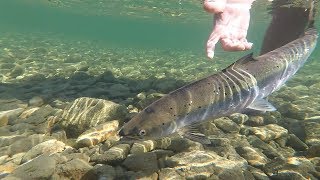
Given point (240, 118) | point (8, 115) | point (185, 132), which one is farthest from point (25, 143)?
point (240, 118)

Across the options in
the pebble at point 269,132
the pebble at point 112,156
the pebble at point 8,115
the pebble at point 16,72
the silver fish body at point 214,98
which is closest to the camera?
the silver fish body at point 214,98

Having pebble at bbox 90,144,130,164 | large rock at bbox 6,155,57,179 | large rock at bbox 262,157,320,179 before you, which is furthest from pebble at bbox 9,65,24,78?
large rock at bbox 262,157,320,179

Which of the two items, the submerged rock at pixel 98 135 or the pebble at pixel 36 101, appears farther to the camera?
the pebble at pixel 36 101

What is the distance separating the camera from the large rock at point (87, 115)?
5627mm

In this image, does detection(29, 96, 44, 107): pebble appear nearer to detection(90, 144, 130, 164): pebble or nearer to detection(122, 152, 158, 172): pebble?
detection(90, 144, 130, 164): pebble

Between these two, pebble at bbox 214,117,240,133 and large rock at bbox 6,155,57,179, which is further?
pebble at bbox 214,117,240,133

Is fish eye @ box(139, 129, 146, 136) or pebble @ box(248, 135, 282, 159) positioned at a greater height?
fish eye @ box(139, 129, 146, 136)

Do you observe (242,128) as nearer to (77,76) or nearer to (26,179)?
(26,179)

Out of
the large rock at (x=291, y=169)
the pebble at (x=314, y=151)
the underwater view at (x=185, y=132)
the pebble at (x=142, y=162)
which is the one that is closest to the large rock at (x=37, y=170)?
the underwater view at (x=185, y=132)

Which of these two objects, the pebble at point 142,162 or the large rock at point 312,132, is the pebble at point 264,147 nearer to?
the large rock at point 312,132

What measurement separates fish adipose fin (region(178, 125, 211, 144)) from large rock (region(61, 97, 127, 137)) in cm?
241

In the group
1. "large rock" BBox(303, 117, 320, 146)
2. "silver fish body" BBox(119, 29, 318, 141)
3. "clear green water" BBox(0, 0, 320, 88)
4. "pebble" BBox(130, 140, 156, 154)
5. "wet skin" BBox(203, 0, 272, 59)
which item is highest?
"wet skin" BBox(203, 0, 272, 59)

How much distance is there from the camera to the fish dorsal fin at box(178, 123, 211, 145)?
138 inches

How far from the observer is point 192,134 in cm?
359
